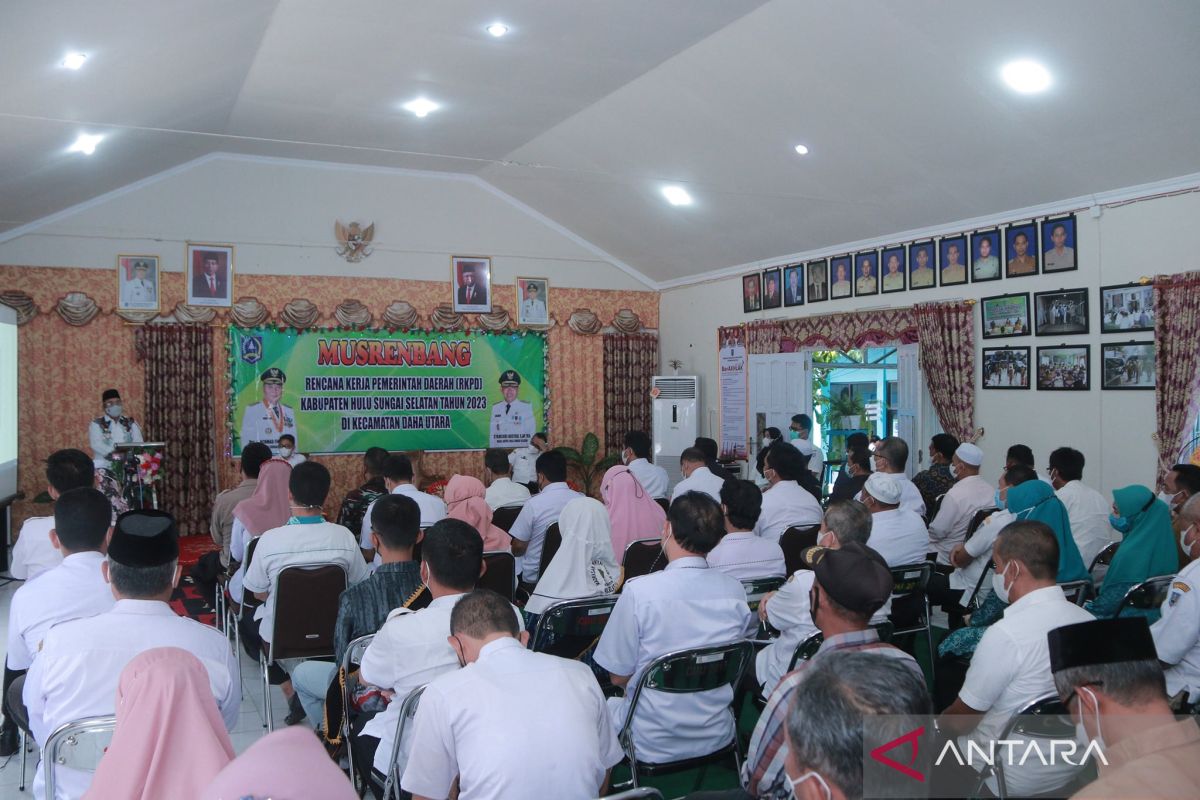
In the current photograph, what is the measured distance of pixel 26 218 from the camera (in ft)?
28.7

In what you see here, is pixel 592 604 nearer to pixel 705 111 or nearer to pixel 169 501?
pixel 705 111

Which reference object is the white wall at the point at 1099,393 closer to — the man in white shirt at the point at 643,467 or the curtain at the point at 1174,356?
the curtain at the point at 1174,356

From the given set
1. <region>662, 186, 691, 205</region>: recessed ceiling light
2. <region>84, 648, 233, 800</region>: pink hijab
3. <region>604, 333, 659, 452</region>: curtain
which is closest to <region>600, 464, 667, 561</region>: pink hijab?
<region>84, 648, 233, 800</region>: pink hijab

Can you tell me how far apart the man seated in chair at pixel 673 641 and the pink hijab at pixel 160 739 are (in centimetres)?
138

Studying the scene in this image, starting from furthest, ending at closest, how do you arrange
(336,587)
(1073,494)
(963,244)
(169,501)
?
(169,501)
(963,244)
(1073,494)
(336,587)

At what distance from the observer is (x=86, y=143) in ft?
23.3

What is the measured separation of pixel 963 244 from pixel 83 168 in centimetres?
788

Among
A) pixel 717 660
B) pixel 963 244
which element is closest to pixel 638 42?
pixel 963 244

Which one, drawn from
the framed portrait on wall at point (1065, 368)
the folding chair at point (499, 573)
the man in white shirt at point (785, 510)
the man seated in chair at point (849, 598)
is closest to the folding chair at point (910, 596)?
the man in white shirt at point (785, 510)

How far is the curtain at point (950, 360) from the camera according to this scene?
766 cm

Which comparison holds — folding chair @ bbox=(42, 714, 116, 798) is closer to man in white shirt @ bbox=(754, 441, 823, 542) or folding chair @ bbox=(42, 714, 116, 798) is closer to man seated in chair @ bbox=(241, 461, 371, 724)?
man seated in chair @ bbox=(241, 461, 371, 724)

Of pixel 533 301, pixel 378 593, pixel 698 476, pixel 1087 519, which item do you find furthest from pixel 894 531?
pixel 533 301

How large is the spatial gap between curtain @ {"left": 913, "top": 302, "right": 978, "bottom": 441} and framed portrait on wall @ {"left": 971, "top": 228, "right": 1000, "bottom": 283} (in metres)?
0.28

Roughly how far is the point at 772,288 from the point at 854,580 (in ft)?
26.7
